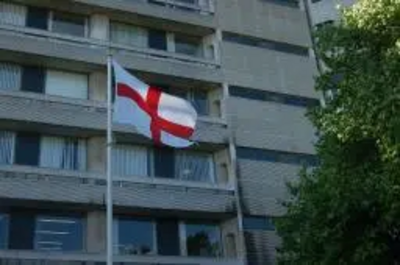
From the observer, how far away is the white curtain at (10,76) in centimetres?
2809

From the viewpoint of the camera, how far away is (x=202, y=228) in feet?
96.1

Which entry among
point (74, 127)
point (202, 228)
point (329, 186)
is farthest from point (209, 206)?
point (329, 186)

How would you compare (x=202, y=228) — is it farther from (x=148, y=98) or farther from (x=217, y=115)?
(x=148, y=98)

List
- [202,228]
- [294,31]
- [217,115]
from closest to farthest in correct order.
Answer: [202,228] → [217,115] → [294,31]

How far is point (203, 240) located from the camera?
2900cm

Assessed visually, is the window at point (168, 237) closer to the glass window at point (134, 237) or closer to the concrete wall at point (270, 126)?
the glass window at point (134, 237)

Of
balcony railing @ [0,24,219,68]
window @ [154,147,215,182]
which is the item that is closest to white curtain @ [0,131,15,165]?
balcony railing @ [0,24,219,68]

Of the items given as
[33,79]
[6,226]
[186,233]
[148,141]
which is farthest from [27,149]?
[186,233]

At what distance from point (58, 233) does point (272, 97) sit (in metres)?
11.7

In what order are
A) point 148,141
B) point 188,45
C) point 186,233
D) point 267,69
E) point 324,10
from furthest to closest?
point 324,10, point 188,45, point 267,69, point 148,141, point 186,233

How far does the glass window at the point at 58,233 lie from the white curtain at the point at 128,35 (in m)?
8.40

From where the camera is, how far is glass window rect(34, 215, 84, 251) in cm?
2583

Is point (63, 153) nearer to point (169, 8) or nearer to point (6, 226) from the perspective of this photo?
point (6, 226)

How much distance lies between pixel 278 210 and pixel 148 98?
1289 cm
